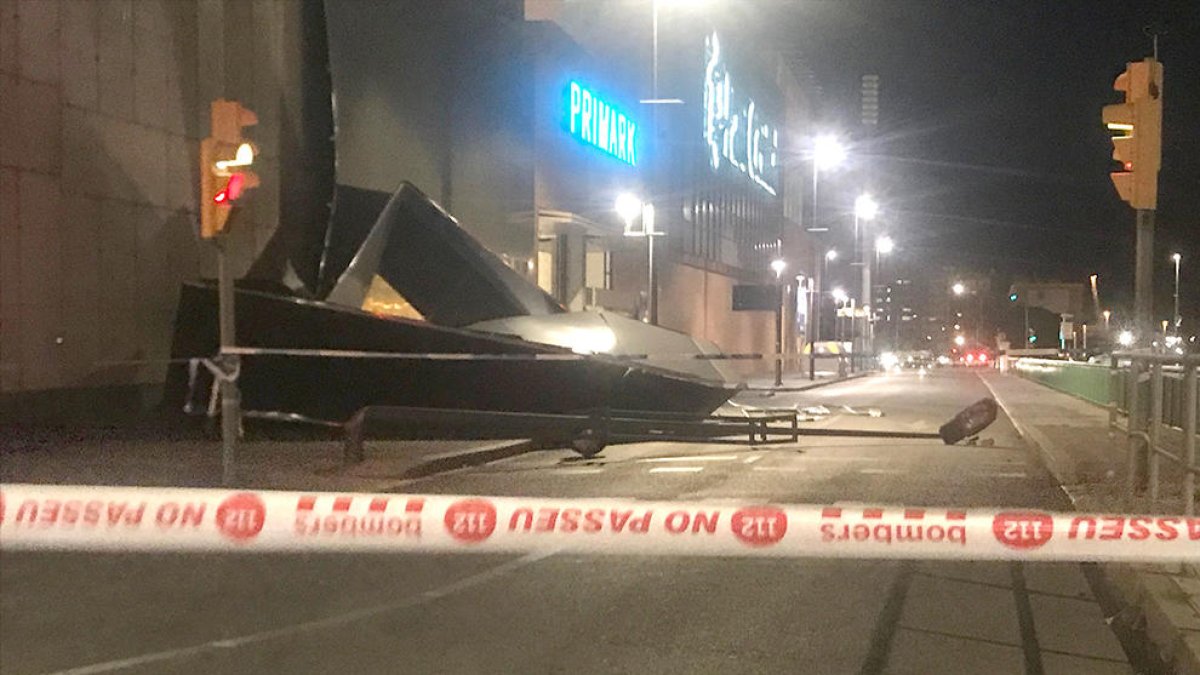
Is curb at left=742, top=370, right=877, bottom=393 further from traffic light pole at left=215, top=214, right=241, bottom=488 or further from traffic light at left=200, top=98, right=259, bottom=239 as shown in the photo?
traffic light at left=200, top=98, right=259, bottom=239

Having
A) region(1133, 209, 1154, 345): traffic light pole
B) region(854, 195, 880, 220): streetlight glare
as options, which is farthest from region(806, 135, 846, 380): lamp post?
region(1133, 209, 1154, 345): traffic light pole

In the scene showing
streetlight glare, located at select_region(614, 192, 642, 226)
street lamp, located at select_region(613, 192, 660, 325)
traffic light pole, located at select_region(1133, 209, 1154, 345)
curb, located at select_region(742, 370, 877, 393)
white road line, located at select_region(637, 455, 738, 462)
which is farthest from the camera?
curb, located at select_region(742, 370, 877, 393)

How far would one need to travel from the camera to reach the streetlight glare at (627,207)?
34.4 metres

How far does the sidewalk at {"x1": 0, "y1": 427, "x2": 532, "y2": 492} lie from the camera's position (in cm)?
A: 1239

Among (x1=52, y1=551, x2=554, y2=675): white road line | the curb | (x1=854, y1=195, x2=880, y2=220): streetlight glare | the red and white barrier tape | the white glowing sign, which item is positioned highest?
the white glowing sign

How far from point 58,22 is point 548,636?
13445 mm

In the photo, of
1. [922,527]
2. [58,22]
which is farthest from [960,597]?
[58,22]

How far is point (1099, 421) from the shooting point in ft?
78.4

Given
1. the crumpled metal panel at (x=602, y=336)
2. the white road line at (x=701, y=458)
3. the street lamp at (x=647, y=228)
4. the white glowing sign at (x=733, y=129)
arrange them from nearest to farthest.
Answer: the white road line at (x=701, y=458) < the crumpled metal panel at (x=602, y=336) < the street lamp at (x=647, y=228) < the white glowing sign at (x=733, y=129)

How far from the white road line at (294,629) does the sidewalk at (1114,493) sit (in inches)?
167

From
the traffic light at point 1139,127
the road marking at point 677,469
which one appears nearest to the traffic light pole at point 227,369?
the road marking at point 677,469

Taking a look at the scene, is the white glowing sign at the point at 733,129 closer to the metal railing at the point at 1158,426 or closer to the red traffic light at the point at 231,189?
the red traffic light at the point at 231,189

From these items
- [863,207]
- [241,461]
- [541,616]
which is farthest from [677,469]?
[863,207]

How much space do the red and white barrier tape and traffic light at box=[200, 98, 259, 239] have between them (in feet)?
23.8
